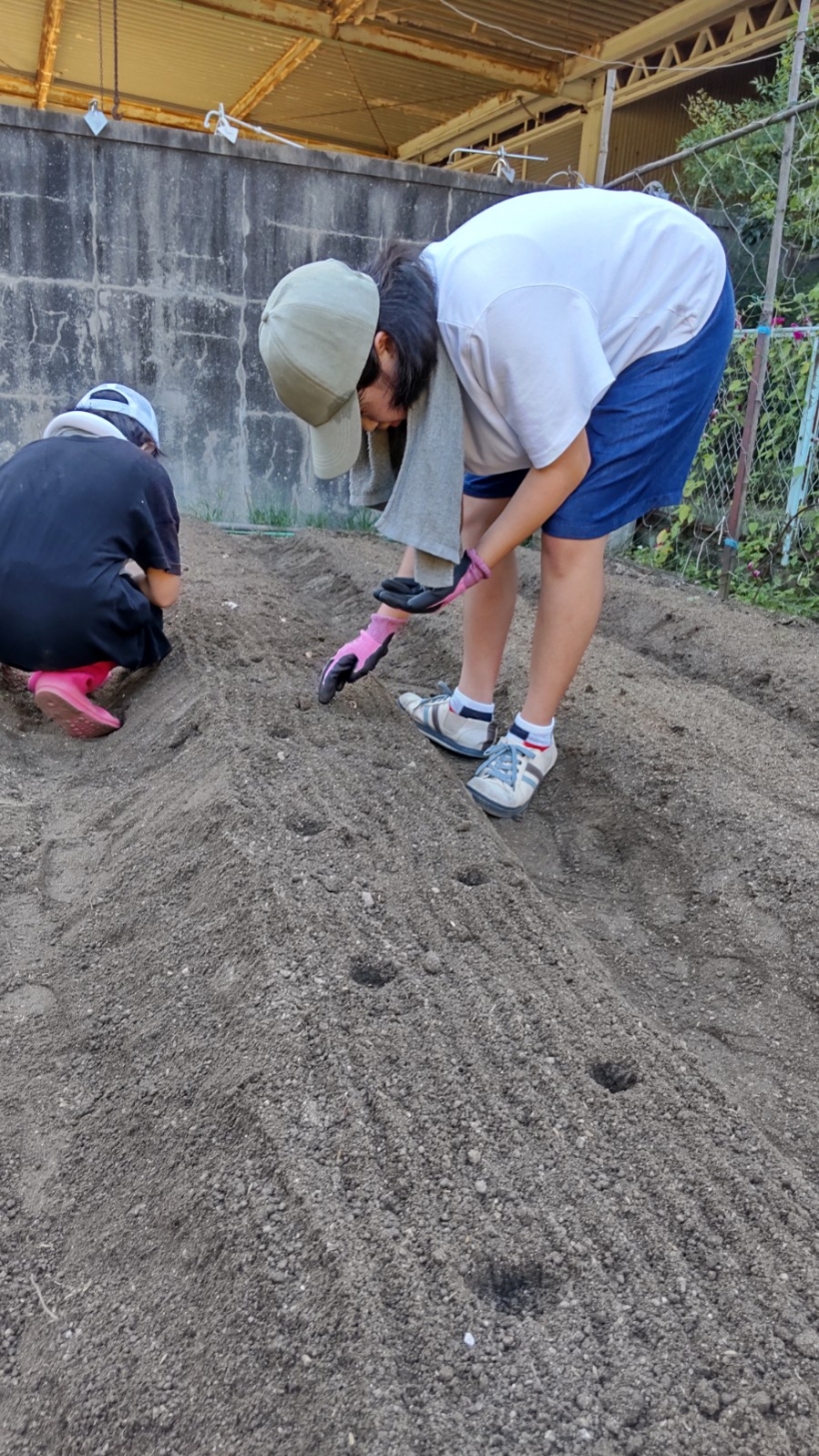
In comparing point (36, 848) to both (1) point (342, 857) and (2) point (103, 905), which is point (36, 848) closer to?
(2) point (103, 905)

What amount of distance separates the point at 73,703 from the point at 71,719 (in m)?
0.06

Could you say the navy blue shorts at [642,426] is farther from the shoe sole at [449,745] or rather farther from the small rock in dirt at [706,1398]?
the small rock in dirt at [706,1398]

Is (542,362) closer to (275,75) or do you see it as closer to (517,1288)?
(517,1288)

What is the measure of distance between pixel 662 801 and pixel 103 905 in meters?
1.17

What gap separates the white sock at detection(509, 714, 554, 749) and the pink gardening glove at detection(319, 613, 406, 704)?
0.33m

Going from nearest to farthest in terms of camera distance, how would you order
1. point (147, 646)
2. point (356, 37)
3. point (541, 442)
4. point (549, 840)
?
point (541, 442)
point (549, 840)
point (147, 646)
point (356, 37)

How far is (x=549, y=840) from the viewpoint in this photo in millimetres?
2053

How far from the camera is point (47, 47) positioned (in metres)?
9.70

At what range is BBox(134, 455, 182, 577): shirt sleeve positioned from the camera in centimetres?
242

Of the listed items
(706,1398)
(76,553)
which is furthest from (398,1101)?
(76,553)

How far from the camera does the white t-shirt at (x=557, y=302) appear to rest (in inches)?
61.2

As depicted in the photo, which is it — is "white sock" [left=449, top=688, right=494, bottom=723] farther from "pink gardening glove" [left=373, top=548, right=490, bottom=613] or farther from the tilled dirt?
"pink gardening glove" [left=373, top=548, right=490, bottom=613]

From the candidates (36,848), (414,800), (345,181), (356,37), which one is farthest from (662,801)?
(356,37)

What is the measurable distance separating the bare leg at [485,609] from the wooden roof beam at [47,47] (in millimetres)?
8099
